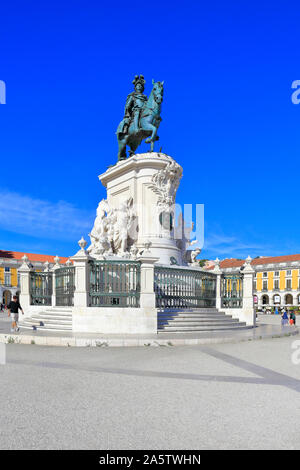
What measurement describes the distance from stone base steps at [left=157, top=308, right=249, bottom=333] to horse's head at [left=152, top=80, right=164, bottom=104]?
1059cm

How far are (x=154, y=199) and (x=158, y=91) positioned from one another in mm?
5587

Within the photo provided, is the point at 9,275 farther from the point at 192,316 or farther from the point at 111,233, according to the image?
the point at 192,316

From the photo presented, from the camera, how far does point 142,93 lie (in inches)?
826

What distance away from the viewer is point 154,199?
59.8ft

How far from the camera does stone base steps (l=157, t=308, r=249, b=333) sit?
1291 cm

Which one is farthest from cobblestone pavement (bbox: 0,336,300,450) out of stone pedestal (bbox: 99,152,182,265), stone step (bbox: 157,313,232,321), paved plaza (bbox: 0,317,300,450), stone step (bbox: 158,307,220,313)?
stone pedestal (bbox: 99,152,182,265)

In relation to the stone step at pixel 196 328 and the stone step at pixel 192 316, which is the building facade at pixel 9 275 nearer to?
the stone step at pixel 192 316

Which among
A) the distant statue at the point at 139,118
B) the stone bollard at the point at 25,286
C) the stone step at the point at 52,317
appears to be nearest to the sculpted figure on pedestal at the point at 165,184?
the distant statue at the point at 139,118

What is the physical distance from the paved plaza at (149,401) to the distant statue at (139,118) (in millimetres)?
13348

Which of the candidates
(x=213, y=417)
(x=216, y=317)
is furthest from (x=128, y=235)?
(x=213, y=417)

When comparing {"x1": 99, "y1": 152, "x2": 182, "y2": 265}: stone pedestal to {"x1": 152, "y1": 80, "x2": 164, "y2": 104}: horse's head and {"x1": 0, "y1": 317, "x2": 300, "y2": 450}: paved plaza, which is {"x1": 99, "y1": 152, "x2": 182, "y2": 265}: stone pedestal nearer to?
{"x1": 152, "y1": 80, "x2": 164, "y2": 104}: horse's head

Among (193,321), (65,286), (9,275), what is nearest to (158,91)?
(65,286)

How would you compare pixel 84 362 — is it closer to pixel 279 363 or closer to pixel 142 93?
pixel 279 363

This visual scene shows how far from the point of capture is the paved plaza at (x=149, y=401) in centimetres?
368
